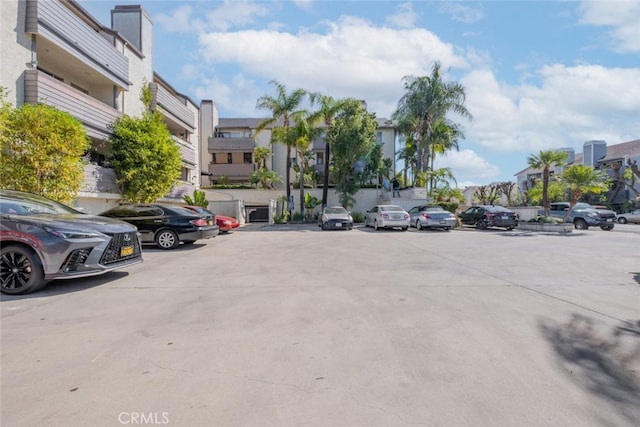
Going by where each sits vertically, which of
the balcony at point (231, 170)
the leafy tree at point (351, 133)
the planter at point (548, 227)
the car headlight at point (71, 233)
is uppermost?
the leafy tree at point (351, 133)

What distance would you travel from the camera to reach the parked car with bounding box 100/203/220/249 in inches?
496

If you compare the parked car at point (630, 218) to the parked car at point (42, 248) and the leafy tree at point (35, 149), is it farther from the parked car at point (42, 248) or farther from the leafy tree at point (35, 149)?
the leafy tree at point (35, 149)

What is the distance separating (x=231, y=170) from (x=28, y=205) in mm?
34962

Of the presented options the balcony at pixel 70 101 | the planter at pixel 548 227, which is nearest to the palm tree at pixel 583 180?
the planter at pixel 548 227

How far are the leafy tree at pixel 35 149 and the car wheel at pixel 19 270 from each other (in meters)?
6.57

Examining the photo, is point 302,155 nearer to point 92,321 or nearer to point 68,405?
point 92,321

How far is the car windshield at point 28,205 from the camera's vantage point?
652 cm

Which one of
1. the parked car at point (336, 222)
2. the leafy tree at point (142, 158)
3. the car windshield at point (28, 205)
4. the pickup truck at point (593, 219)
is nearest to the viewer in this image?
the car windshield at point (28, 205)

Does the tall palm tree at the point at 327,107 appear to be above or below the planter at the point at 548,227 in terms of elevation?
above

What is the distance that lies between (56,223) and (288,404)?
5633 millimetres

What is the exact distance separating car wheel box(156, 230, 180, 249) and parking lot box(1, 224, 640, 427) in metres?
5.05

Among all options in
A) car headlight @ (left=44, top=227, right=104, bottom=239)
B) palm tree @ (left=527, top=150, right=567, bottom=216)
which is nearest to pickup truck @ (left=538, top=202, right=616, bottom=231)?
palm tree @ (left=527, top=150, right=567, bottom=216)

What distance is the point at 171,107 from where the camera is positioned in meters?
25.7

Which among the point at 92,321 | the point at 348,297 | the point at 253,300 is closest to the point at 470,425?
the point at 348,297
